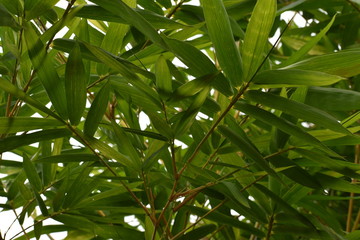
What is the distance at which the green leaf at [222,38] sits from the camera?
636 millimetres

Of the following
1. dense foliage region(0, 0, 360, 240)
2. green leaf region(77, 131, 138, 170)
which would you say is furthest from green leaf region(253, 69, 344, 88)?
green leaf region(77, 131, 138, 170)

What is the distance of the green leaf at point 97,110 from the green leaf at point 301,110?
0.18 m

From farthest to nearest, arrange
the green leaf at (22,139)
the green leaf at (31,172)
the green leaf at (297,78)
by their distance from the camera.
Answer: the green leaf at (31,172)
the green leaf at (22,139)
the green leaf at (297,78)

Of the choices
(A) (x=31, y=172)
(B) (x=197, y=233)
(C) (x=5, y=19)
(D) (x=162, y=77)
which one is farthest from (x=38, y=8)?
(B) (x=197, y=233)

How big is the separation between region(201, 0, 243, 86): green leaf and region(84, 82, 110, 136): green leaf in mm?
145

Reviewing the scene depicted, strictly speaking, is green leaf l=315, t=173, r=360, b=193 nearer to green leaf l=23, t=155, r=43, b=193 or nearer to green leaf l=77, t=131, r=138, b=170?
green leaf l=77, t=131, r=138, b=170

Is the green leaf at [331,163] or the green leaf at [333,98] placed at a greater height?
the green leaf at [333,98]

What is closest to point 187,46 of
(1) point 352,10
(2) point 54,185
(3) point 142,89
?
(3) point 142,89

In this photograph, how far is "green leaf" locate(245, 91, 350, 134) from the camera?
631 millimetres

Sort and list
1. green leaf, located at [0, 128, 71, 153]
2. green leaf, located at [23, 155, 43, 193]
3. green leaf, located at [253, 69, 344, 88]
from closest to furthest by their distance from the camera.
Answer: green leaf, located at [253, 69, 344, 88], green leaf, located at [0, 128, 71, 153], green leaf, located at [23, 155, 43, 193]

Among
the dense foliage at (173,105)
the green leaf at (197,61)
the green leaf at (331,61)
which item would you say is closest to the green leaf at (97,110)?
the dense foliage at (173,105)

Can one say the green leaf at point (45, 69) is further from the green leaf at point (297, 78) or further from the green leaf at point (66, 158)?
the green leaf at point (297, 78)

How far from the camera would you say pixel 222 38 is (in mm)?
638

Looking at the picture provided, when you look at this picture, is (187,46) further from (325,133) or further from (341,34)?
(341,34)
